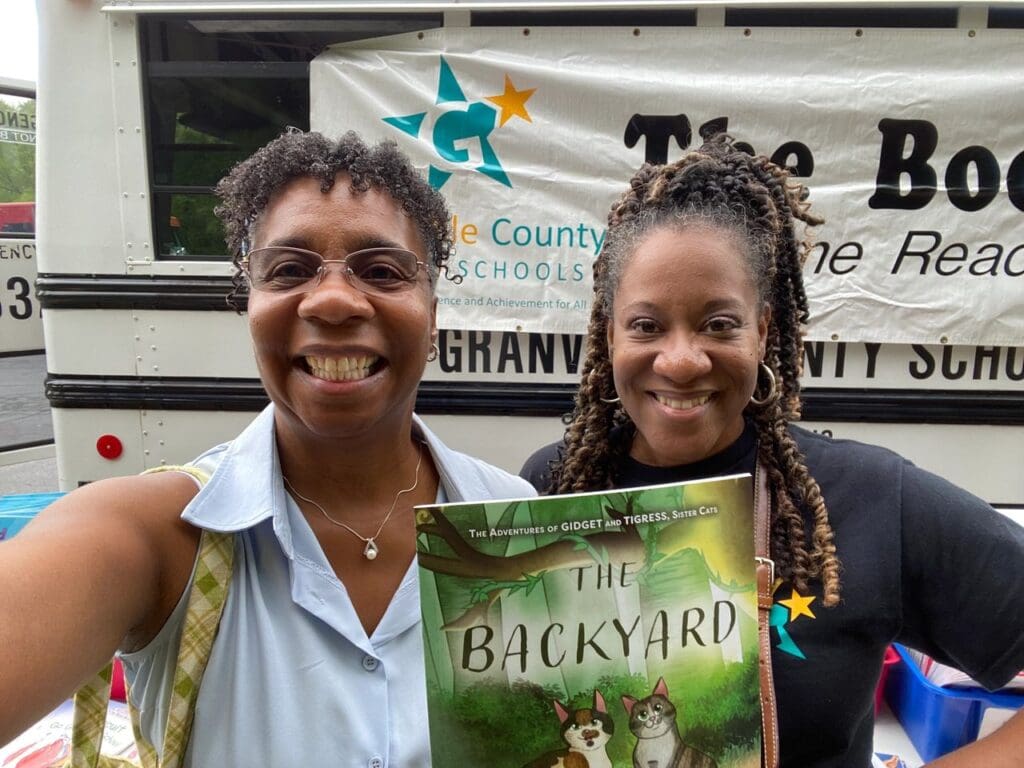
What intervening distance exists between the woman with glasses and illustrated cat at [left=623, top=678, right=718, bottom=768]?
11.2 inches

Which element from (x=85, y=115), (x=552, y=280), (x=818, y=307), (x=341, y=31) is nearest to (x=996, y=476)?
(x=818, y=307)

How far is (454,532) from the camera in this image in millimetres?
775

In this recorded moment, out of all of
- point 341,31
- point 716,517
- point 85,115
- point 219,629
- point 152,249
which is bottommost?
point 219,629

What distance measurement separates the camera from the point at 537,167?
7.78ft

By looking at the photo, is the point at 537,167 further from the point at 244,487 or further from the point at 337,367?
the point at 244,487

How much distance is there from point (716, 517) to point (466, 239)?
1758 millimetres

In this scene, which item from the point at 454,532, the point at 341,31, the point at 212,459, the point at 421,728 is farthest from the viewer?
the point at 341,31

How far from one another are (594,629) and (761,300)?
0.67 meters

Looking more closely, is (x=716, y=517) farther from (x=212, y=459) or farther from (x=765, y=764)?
(x=212, y=459)

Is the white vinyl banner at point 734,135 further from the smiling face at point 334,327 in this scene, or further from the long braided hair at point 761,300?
the smiling face at point 334,327

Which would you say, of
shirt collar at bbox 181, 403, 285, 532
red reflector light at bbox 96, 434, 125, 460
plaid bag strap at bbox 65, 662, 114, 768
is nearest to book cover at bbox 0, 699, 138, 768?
plaid bag strap at bbox 65, 662, 114, 768

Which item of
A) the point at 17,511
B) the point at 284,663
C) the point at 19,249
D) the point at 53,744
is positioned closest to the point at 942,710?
the point at 284,663

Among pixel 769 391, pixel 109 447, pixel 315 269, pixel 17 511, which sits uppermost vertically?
pixel 315 269

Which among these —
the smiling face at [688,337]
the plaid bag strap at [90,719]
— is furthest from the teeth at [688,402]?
the plaid bag strap at [90,719]
